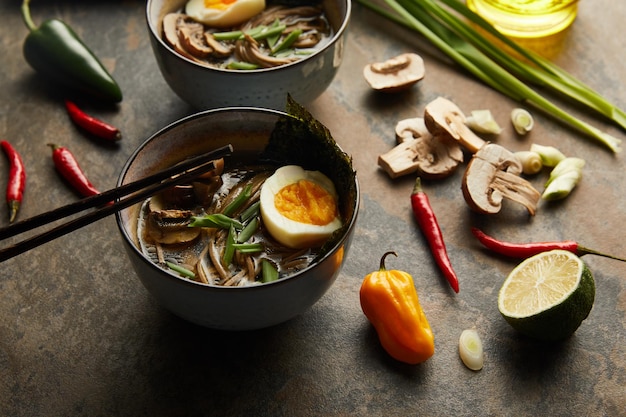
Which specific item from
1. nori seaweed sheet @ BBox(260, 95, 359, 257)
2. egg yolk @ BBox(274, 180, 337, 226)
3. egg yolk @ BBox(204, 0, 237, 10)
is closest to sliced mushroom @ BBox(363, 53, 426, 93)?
egg yolk @ BBox(204, 0, 237, 10)

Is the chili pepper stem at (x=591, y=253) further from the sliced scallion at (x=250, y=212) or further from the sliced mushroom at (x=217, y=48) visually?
the sliced mushroom at (x=217, y=48)

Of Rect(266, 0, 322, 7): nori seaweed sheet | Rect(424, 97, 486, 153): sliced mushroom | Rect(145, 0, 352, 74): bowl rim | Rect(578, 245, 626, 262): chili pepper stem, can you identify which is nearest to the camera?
Rect(578, 245, 626, 262): chili pepper stem

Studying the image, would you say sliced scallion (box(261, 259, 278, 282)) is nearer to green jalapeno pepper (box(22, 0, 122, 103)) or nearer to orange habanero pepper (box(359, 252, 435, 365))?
orange habanero pepper (box(359, 252, 435, 365))

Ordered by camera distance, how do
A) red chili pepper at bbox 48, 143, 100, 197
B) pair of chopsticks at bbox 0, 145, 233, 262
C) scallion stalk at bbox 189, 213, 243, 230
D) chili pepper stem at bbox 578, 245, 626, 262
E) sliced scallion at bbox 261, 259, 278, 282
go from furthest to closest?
red chili pepper at bbox 48, 143, 100, 197
chili pepper stem at bbox 578, 245, 626, 262
scallion stalk at bbox 189, 213, 243, 230
sliced scallion at bbox 261, 259, 278, 282
pair of chopsticks at bbox 0, 145, 233, 262

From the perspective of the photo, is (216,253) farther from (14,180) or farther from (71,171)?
(14,180)

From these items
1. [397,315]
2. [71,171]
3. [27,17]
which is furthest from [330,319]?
[27,17]

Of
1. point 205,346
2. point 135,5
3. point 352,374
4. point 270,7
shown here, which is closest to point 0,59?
point 135,5
